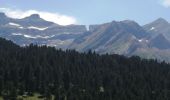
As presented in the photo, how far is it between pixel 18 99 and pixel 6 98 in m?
5.26

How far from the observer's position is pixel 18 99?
195 metres

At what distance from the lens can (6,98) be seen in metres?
195
